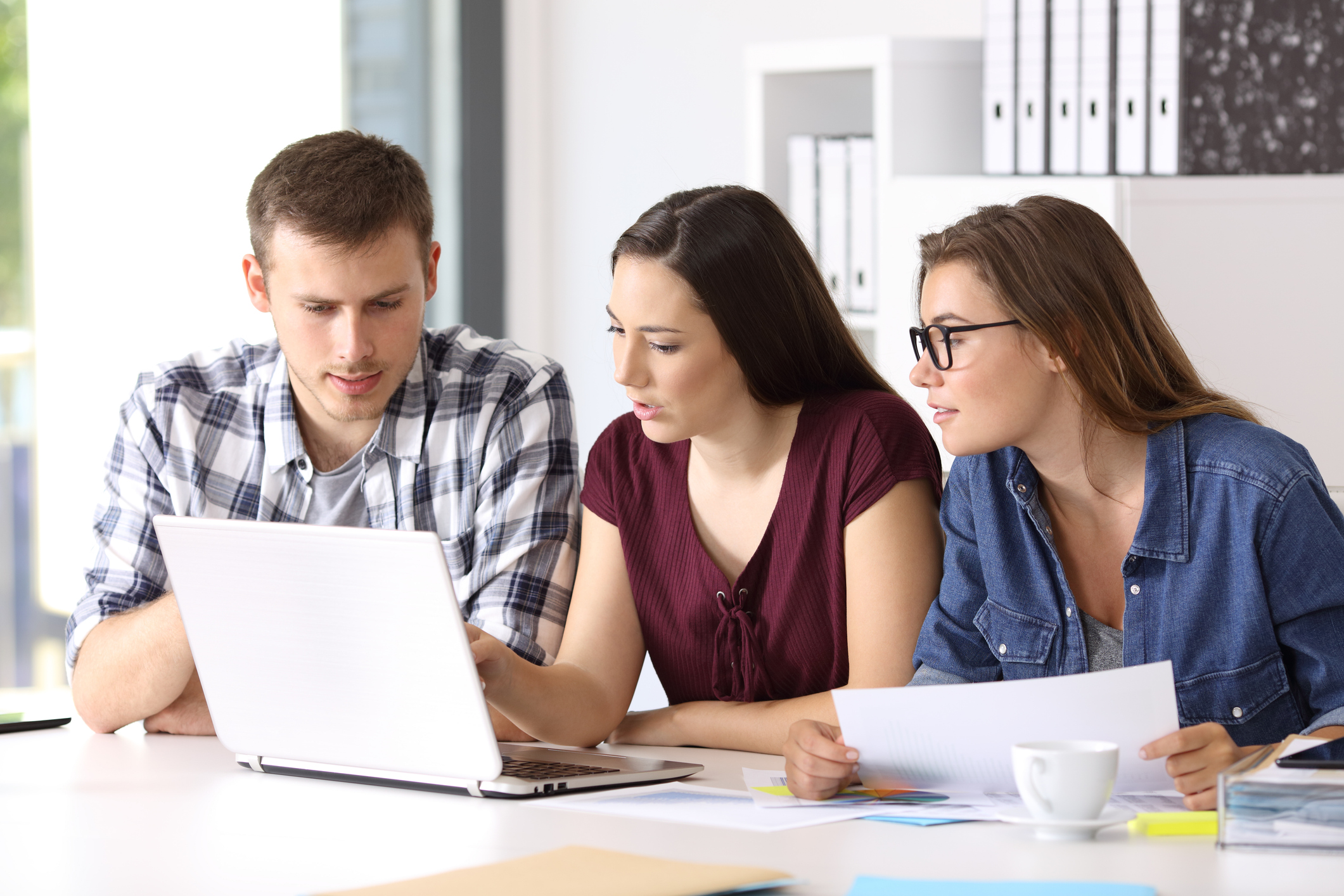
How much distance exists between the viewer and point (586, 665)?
1.70 m

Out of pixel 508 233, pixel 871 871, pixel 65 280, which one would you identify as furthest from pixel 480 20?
pixel 871 871

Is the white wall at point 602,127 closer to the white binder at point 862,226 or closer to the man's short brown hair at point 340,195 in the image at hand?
the white binder at point 862,226

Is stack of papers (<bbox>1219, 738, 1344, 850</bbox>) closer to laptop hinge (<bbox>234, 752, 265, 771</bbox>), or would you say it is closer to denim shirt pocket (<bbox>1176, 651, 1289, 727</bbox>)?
denim shirt pocket (<bbox>1176, 651, 1289, 727</bbox>)

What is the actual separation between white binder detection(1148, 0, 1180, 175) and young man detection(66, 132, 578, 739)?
1.05 metres

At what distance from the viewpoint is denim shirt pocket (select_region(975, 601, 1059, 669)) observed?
152 cm

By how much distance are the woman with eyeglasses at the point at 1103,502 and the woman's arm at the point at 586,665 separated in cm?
36

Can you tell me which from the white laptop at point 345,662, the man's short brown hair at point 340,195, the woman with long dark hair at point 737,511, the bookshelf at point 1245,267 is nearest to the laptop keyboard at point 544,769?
the white laptop at point 345,662

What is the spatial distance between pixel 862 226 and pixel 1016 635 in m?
1.26

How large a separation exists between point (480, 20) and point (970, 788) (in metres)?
2.83

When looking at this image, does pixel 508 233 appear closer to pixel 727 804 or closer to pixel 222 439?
pixel 222 439

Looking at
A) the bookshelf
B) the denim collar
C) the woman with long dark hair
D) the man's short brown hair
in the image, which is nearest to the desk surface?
the woman with long dark hair

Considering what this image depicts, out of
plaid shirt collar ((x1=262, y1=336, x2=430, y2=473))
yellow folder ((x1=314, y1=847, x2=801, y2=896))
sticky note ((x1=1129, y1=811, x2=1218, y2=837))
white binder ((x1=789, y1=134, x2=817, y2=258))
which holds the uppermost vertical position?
white binder ((x1=789, y1=134, x2=817, y2=258))

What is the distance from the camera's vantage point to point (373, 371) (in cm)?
183

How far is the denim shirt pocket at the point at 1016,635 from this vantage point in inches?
59.7
